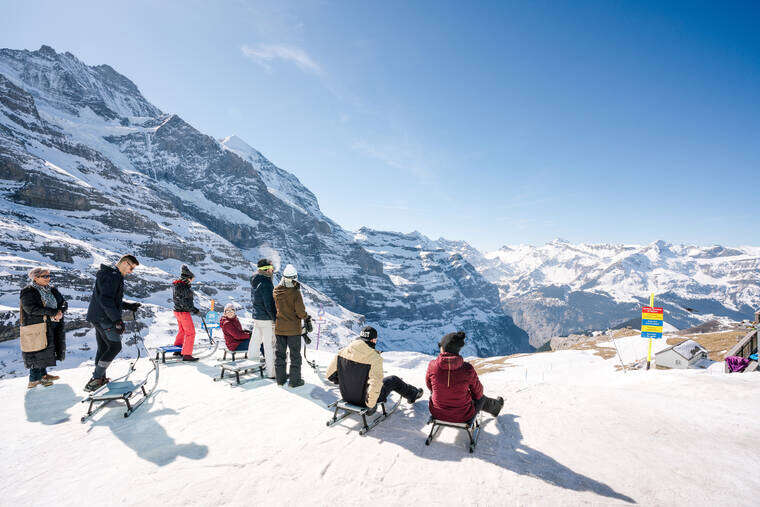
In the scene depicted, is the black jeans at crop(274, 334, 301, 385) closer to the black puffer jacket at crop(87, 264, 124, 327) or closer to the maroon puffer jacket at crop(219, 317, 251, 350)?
the maroon puffer jacket at crop(219, 317, 251, 350)

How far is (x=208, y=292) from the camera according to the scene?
136625 mm

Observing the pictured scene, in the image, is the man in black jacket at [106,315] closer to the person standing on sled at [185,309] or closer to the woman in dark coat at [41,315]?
the woman in dark coat at [41,315]

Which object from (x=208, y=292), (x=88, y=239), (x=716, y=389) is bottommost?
(x=208, y=292)

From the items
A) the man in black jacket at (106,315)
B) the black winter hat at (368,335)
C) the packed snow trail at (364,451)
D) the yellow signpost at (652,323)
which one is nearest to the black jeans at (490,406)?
the packed snow trail at (364,451)

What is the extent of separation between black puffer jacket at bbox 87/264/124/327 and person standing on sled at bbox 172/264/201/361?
2.07 metres

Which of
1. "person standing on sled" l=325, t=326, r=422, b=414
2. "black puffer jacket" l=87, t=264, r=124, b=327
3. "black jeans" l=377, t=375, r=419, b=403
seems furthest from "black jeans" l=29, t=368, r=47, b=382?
"black jeans" l=377, t=375, r=419, b=403

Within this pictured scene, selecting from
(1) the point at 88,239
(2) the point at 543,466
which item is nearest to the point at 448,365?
(2) the point at 543,466

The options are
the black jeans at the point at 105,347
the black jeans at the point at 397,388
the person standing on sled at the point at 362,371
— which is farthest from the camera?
the black jeans at the point at 105,347

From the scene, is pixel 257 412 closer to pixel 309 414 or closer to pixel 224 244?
pixel 309 414

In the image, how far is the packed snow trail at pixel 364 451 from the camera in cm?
469

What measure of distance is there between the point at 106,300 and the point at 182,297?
2.76 meters

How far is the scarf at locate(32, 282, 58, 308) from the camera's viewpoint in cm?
863

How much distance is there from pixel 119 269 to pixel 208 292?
147 m

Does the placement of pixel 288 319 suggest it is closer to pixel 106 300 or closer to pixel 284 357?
pixel 284 357
